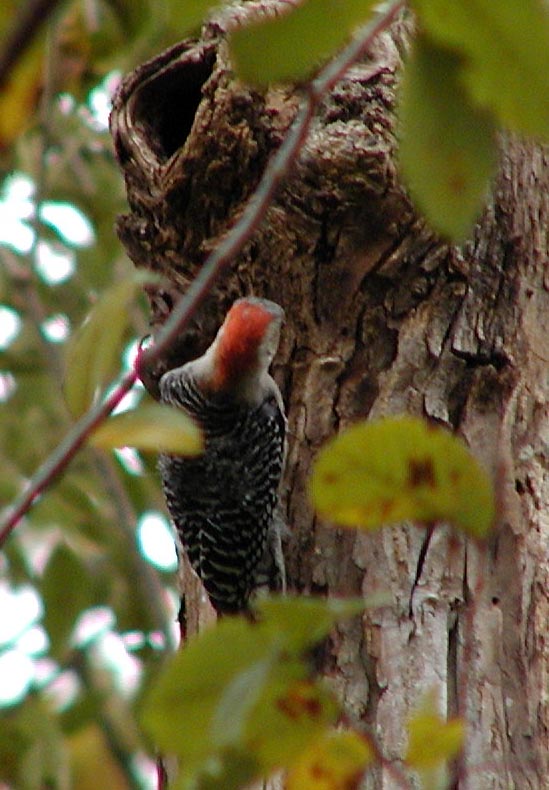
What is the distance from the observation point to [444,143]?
0.81 meters

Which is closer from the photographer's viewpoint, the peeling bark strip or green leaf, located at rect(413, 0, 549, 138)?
green leaf, located at rect(413, 0, 549, 138)

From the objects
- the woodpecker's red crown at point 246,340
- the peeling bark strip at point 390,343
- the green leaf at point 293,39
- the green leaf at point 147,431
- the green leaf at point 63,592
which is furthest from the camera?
the green leaf at point 63,592

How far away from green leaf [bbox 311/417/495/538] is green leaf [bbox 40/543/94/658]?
277 centimetres

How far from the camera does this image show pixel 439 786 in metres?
1.00

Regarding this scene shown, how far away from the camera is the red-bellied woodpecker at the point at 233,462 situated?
303cm

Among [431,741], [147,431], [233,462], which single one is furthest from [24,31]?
[233,462]

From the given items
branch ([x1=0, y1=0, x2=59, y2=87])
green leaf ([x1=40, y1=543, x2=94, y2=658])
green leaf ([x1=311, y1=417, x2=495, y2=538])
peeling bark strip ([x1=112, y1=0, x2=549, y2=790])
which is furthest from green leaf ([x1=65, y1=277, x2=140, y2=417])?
green leaf ([x1=40, y1=543, x2=94, y2=658])

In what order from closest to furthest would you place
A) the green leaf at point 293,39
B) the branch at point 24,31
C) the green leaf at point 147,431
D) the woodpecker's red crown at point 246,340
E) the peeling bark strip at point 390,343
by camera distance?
the branch at point 24,31, the green leaf at point 293,39, the green leaf at point 147,431, the peeling bark strip at point 390,343, the woodpecker's red crown at point 246,340

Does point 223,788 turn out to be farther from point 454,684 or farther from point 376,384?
point 376,384

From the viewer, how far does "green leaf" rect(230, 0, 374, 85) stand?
2.64ft

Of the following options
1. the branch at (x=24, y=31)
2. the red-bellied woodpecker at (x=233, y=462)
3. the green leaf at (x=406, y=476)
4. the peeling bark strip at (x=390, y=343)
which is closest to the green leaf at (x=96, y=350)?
the green leaf at (x=406, y=476)

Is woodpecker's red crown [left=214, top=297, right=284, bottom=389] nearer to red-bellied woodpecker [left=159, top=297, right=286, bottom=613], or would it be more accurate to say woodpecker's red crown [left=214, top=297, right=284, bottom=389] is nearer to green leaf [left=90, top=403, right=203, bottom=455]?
red-bellied woodpecker [left=159, top=297, right=286, bottom=613]

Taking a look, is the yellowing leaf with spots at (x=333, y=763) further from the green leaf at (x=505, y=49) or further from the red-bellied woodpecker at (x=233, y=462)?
the red-bellied woodpecker at (x=233, y=462)

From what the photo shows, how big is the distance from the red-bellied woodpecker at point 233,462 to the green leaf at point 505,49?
214cm
